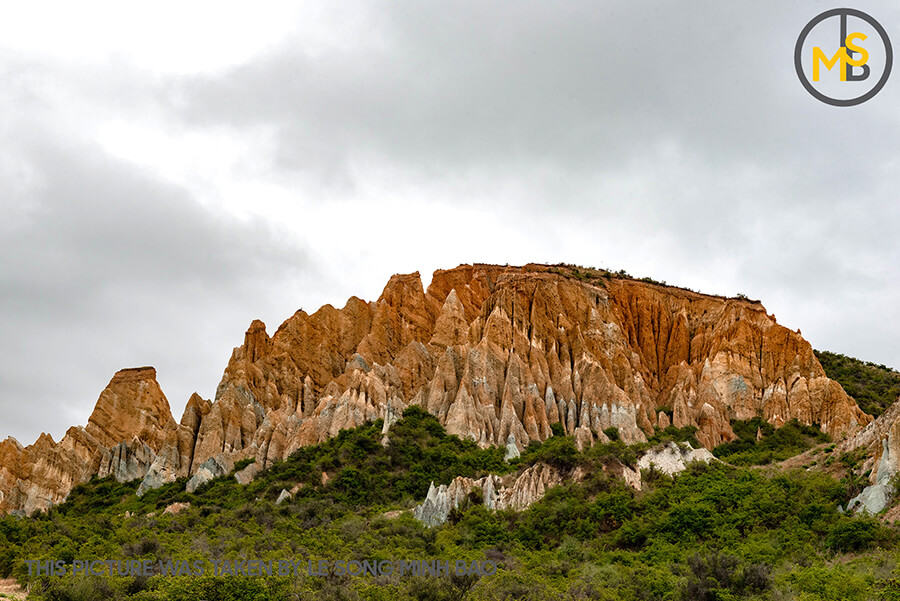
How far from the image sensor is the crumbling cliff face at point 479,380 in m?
54.7

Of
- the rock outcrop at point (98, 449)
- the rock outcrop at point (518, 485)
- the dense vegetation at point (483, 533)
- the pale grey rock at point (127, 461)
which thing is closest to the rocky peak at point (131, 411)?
the rock outcrop at point (98, 449)

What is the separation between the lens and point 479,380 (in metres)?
56.0

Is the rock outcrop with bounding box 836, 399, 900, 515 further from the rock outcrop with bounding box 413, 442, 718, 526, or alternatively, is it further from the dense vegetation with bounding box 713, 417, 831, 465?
the dense vegetation with bounding box 713, 417, 831, 465

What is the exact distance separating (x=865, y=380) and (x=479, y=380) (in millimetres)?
36376

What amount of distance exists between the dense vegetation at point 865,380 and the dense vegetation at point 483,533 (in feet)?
90.1

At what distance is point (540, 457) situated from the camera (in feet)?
148

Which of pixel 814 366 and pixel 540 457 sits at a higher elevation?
pixel 814 366

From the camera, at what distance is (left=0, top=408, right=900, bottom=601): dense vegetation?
27.4 m

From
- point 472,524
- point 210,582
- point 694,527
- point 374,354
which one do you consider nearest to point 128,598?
point 210,582

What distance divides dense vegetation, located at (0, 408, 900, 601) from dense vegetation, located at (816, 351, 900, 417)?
1081 inches

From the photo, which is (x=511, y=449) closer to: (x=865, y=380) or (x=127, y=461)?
(x=127, y=461)

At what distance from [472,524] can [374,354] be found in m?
23.3

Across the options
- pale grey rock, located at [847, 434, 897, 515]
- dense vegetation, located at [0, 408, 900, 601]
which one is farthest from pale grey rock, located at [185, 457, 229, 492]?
pale grey rock, located at [847, 434, 897, 515]

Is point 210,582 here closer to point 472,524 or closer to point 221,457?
point 472,524
